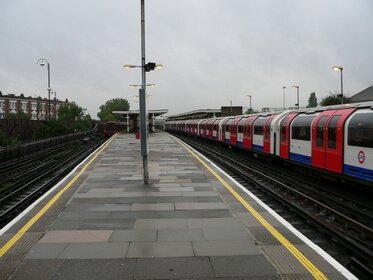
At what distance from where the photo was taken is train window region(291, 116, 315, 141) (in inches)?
680

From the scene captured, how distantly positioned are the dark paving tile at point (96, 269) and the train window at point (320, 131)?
1086 cm

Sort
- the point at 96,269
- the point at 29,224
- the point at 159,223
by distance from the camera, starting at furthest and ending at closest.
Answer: the point at 159,223
the point at 29,224
the point at 96,269

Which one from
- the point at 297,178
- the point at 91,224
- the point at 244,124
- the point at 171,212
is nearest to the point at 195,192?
the point at 171,212

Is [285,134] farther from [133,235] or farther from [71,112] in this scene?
[71,112]

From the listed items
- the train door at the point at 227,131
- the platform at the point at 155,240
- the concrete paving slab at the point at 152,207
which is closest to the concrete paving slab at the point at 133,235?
the platform at the point at 155,240

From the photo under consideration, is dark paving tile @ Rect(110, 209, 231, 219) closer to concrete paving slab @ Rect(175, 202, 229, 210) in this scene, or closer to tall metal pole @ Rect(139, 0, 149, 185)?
concrete paving slab @ Rect(175, 202, 229, 210)

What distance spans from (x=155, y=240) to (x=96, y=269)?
173 cm

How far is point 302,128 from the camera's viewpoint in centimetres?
1798

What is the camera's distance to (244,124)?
96.5 ft

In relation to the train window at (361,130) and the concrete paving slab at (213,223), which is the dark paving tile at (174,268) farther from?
the train window at (361,130)

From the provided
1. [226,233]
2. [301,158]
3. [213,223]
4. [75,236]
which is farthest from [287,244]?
[301,158]

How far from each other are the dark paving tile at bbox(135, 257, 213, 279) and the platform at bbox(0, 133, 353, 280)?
0.01 metres

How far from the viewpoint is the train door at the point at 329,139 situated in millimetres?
14148

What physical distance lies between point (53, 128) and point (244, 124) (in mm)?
34573
